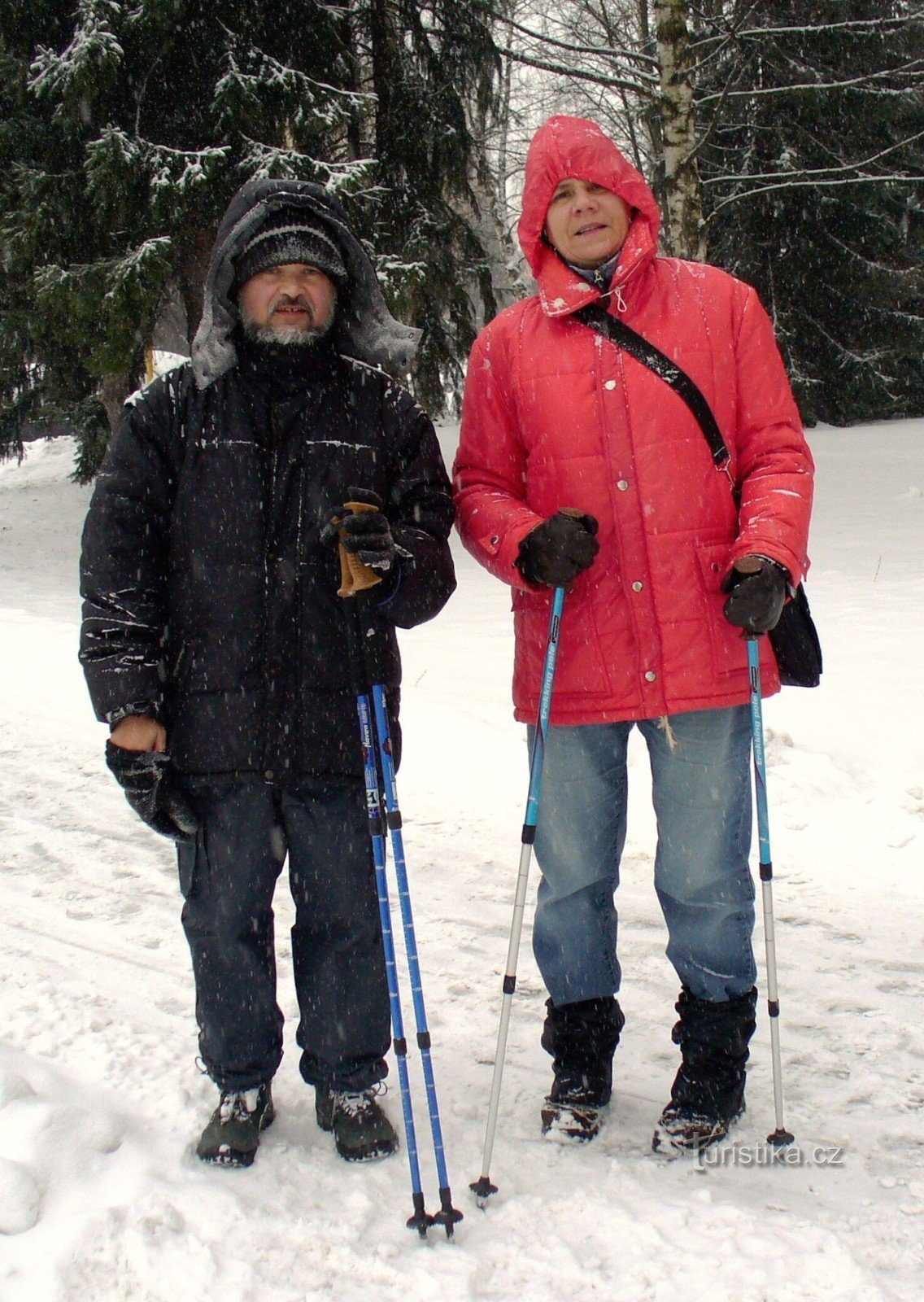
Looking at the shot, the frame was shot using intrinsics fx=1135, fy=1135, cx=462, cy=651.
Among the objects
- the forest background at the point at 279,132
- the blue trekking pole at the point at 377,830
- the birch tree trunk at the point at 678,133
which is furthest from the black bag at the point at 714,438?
the birch tree trunk at the point at 678,133

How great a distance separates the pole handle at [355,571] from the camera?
8.24 feet

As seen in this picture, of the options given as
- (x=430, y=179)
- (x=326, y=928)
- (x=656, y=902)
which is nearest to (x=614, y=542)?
(x=326, y=928)

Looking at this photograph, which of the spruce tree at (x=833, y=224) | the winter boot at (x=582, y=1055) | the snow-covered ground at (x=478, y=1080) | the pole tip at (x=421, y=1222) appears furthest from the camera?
the spruce tree at (x=833, y=224)

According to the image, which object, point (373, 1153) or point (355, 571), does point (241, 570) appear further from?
point (373, 1153)

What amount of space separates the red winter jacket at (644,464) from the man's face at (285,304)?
0.51 metres

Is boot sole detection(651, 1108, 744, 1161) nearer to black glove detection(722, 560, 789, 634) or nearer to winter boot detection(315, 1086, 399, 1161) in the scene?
winter boot detection(315, 1086, 399, 1161)

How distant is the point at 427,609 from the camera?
2.68m

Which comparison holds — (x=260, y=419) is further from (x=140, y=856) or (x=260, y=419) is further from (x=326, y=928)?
(x=140, y=856)

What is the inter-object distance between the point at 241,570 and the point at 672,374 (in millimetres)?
1109

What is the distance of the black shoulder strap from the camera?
267cm

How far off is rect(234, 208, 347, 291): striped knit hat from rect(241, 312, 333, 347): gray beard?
0.12 meters

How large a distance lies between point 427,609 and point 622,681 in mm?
495

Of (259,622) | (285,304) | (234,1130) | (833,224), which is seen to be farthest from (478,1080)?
(833,224)

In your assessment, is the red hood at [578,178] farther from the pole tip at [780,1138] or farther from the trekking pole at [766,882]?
the pole tip at [780,1138]
